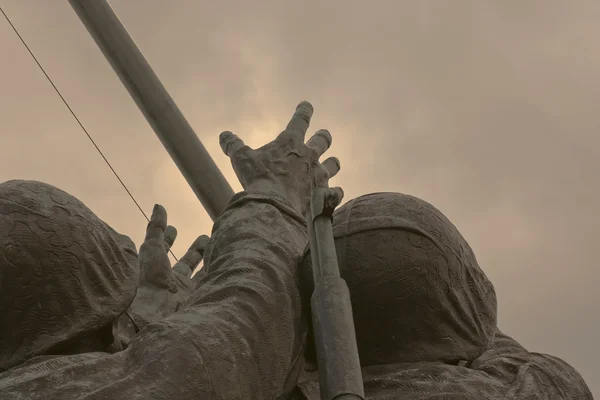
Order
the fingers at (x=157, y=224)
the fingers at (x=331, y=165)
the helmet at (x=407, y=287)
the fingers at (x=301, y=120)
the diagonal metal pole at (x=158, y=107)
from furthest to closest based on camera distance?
the diagonal metal pole at (x=158, y=107)
the fingers at (x=157, y=224)
the fingers at (x=331, y=165)
the fingers at (x=301, y=120)
the helmet at (x=407, y=287)

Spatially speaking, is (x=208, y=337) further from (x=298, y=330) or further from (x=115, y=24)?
(x=115, y=24)

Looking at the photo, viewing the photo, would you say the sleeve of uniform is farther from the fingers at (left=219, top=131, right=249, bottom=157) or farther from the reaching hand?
the fingers at (left=219, top=131, right=249, bottom=157)

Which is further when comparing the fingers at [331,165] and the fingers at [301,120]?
the fingers at [331,165]

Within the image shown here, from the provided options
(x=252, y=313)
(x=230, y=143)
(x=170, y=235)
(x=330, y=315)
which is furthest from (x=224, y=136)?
(x=330, y=315)

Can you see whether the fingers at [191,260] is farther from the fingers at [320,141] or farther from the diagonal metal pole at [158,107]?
the fingers at [320,141]

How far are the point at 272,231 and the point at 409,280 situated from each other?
0.75 metres

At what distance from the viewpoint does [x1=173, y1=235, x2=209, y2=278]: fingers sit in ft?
27.8

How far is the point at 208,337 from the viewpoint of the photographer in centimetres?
502

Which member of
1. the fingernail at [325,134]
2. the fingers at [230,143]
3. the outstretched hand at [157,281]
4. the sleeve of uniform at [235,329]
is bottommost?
the sleeve of uniform at [235,329]

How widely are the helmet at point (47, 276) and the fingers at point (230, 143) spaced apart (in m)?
1.79

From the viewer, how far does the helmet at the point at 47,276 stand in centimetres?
512

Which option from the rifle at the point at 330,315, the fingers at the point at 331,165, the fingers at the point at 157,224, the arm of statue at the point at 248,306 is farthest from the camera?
the fingers at the point at 157,224

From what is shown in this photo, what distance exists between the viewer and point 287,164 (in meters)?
6.73

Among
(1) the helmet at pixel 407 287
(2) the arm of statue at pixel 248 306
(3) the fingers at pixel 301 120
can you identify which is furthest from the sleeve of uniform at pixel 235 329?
(3) the fingers at pixel 301 120
